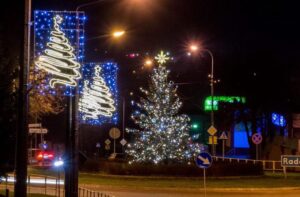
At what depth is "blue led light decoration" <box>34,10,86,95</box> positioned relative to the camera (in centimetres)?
1892

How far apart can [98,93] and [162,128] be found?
758cm

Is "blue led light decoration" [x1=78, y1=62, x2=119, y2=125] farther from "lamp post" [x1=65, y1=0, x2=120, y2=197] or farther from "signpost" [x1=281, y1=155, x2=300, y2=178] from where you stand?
"lamp post" [x1=65, y1=0, x2=120, y2=197]

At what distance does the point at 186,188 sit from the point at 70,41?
1361cm

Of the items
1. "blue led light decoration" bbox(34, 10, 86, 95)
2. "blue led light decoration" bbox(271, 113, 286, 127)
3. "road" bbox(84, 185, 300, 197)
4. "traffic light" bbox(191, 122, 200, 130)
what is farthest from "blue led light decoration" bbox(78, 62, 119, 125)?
"traffic light" bbox(191, 122, 200, 130)

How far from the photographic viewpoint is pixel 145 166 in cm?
3784

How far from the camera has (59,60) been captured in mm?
19797

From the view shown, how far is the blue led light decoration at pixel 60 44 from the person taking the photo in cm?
1892

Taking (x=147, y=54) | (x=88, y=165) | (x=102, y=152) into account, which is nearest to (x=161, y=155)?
(x=88, y=165)

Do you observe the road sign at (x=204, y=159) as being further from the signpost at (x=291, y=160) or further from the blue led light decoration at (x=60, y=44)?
the signpost at (x=291, y=160)

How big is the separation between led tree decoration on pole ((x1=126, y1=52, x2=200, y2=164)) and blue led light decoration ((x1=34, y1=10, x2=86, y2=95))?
17401 millimetres

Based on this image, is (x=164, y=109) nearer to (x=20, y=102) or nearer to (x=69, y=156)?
(x=69, y=156)

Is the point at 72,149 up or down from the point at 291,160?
up

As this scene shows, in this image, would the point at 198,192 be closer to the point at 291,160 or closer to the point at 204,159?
the point at 204,159

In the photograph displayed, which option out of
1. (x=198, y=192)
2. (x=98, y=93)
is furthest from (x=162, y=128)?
(x=198, y=192)
